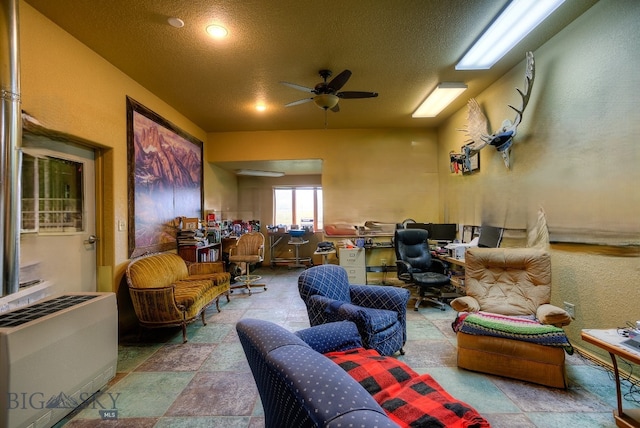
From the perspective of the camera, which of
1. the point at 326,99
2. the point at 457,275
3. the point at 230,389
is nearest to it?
the point at 230,389

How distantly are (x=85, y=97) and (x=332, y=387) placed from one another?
10.9ft

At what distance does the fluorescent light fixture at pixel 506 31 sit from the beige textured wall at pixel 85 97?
3760 mm

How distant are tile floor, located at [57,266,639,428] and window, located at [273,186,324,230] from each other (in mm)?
4466

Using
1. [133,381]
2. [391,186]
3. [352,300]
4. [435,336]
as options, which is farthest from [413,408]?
[391,186]

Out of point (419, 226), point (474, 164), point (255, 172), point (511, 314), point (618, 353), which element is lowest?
point (511, 314)

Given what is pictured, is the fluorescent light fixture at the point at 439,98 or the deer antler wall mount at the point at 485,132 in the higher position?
the fluorescent light fixture at the point at 439,98

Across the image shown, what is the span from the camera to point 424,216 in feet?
17.5

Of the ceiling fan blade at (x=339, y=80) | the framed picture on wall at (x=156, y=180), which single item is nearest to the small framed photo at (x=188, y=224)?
the framed picture on wall at (x=156, y=180)

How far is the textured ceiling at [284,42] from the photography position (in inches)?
85.4

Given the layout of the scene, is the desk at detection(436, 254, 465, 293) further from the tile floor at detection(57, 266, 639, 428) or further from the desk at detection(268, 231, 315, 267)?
the desk at detection(268, 231, 315, 267)

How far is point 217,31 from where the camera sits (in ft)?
7.90

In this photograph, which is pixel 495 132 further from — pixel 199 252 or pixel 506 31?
pixel 199 252

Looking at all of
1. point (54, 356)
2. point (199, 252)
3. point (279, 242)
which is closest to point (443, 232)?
point (199, 252)

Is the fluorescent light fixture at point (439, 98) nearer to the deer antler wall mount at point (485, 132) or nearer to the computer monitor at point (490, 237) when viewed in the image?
the deer antler wall mount at point (485, 132)
